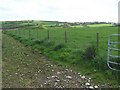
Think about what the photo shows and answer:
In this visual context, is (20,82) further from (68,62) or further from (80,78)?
(68,62)

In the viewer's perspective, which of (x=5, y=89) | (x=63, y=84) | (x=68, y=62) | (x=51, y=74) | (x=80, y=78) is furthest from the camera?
(x=68, y=62)

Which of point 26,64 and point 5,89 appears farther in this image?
point 26,64

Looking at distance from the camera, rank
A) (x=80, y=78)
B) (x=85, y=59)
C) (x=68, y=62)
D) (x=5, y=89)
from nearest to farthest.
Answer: (x=5, y=89), (x=80, y=78), (x=85, y=59), (x=68, y=62)

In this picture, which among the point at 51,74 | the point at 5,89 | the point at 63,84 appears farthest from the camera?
the point at 51,74

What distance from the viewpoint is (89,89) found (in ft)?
33.8

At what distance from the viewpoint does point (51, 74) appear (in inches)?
496

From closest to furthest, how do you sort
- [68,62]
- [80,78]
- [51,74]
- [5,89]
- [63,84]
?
[5,89] < [63,84] < [80,78] < [51,74] < [68,62]

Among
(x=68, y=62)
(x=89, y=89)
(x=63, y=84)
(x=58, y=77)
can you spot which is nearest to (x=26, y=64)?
(x=68, y=62)

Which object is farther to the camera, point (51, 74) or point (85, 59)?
point (85, 59)

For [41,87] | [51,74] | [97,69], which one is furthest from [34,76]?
[97,69]

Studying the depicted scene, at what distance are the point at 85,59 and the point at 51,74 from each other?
2.49 metres

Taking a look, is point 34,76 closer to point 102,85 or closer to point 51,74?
point 51,74

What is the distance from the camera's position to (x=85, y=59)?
14.4 meters

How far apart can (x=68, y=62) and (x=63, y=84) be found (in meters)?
4.61
